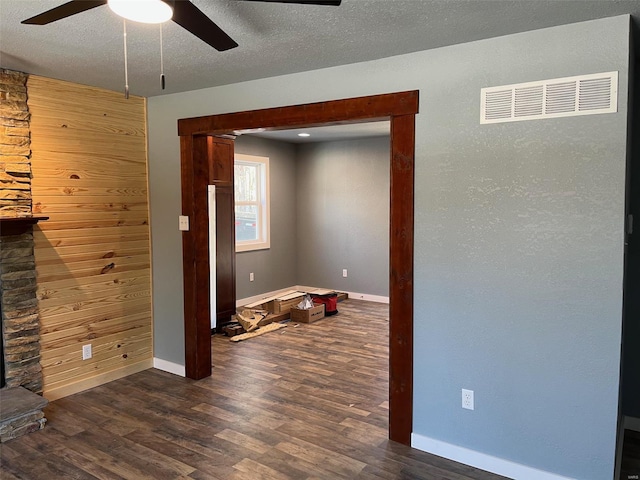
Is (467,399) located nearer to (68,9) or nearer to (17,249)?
(68,9)

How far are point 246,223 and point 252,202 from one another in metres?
0.33

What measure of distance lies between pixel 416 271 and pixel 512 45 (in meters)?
1.34

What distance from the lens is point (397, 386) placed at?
292 cm

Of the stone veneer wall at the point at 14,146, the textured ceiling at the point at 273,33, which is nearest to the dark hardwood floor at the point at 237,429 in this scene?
the stone veneer wall at the point at 14,146

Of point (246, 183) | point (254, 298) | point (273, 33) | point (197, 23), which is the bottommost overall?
point (254, 298)

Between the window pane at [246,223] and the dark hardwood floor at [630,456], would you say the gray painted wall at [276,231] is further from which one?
the dark hardwood floor at [630,456]

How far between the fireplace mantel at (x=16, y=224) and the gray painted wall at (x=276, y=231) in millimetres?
3454

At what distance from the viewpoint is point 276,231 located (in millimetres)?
7316

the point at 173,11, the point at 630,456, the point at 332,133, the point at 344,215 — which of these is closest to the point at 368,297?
the point at 344,215

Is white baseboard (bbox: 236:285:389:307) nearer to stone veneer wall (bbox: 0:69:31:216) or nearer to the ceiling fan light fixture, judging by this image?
stone veneer wall (bbox: 0:69:31:216)

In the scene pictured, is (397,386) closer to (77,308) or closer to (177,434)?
(177,434)

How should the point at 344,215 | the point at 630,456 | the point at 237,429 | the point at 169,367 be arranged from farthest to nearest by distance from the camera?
the point at 344,215 < the point at 169,367 < the point at 237,429 < the point at 630,456

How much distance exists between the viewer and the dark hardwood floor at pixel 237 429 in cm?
263

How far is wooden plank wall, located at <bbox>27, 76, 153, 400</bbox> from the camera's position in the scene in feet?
11.4
